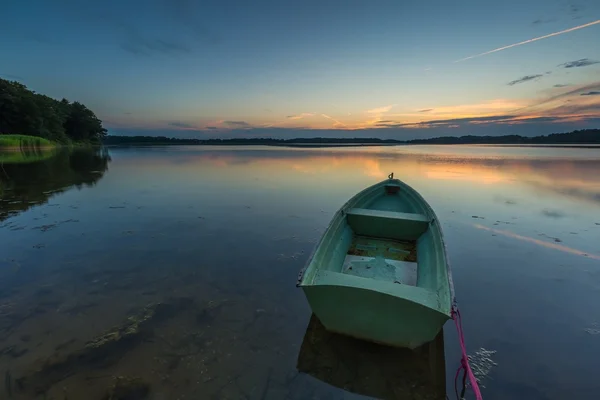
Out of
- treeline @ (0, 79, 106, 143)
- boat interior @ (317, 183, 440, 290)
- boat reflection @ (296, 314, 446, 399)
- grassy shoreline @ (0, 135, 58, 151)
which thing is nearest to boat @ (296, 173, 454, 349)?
boat interior @ (317, 183, 440, 290)

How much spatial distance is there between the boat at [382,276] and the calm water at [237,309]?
744 mm

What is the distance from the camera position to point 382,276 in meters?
5.72

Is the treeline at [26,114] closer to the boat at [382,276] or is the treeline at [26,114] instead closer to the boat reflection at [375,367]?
the boat at [382,276]

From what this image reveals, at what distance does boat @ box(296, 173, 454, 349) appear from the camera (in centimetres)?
374

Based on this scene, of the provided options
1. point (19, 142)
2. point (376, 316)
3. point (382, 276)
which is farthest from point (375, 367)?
point (19, 142)

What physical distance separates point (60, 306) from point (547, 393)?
8.11 m

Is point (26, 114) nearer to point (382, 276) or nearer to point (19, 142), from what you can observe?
point (19, 142)

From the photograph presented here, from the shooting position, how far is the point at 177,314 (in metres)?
5.26

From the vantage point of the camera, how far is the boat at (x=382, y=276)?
3.74 metres

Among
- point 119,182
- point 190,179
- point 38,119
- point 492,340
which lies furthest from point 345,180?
point 38,119

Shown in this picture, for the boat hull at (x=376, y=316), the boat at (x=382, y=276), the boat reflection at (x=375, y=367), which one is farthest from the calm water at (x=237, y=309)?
the boat at (x=382, y=276)

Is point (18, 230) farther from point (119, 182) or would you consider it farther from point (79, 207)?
point (119, 182)

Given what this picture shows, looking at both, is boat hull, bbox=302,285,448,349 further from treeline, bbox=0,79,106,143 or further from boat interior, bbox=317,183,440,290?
treeline, bbox=0,79,106,143

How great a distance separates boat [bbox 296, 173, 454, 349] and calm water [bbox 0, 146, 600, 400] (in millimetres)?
744
